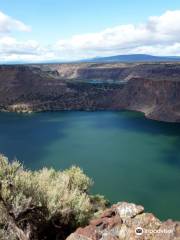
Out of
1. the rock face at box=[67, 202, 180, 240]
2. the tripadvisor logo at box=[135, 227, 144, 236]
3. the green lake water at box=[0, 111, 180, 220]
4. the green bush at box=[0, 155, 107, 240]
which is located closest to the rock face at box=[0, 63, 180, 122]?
the green lake water at box=[0, 111, 180, 220]

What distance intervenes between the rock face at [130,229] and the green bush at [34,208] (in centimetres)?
273

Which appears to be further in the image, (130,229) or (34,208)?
(34,208)

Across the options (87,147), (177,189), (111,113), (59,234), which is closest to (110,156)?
(87,147)

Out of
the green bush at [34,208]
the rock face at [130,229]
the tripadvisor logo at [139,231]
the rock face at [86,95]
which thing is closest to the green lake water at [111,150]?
the rock face at [86,95]

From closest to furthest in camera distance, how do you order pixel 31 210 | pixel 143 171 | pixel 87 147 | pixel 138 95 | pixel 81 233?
1. pixel 81 233
2. pixel 31 210
3. pixel 143 171
4. pixel 87 147
5. pixel 138 95

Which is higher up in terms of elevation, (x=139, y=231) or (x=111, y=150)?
(x=139, y=231)

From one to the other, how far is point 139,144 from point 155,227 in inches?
1968

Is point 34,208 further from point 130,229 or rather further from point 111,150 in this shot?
point 111,150

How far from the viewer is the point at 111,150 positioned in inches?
2441

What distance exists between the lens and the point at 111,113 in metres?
105

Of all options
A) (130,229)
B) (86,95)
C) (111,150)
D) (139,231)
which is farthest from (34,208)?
(86,95)

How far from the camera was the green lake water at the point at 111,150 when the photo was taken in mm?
40688

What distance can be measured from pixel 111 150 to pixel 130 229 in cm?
4506

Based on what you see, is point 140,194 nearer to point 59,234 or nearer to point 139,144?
point 59,234
